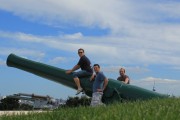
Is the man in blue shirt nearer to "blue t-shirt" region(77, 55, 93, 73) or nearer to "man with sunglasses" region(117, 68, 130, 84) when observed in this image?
"blue t-shirt" region(77, 55, 93, 73)

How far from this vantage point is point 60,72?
16.4m

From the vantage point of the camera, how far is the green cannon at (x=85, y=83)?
1520 cm

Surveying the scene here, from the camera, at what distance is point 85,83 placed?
1584 centimetres

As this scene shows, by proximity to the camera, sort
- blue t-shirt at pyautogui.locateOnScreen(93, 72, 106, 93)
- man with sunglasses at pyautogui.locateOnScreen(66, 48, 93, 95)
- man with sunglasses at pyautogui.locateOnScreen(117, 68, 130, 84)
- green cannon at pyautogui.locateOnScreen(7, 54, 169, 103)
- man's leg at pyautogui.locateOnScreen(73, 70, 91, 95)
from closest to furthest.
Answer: blue t-shirt at pyautogui.locateOnScreen(93, 72, 106, 93) → green cannon at pyautogui.locateOnScreen(7, 54, 169, 103) → man's leg at pyautogui.locateOnScreen(73, 70, 91, 95) → man with sunglasses at pyautogui.locateOnScreen(66, 48, 93, 95) → man with sunglasses at pyautogui.locateOnScreen(117, 68, 130, 84)

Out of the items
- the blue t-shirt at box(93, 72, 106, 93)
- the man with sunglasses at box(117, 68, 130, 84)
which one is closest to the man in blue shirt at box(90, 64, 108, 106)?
the blue t-shirt at box(93, 72, 106, 93)

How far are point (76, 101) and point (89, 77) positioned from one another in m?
11.1

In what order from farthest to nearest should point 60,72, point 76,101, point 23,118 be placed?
point 76,101 → point 60,72 → point 23,118

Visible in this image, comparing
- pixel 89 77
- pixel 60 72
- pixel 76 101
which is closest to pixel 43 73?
pixel 60 72

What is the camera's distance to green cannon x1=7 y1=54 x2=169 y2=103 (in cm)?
1520

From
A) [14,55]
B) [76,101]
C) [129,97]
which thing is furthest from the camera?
[76,101]

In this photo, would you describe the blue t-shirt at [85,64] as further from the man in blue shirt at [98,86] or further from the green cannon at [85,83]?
the man in blue shirt at [98,86]

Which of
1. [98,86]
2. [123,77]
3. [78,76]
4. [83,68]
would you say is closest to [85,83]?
[78,76]

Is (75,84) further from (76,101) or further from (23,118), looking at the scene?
(76,101)

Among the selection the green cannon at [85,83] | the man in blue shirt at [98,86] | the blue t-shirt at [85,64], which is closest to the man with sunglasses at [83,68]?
the blue t-shirt at [85,64]
